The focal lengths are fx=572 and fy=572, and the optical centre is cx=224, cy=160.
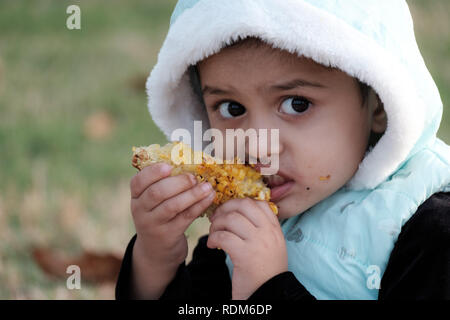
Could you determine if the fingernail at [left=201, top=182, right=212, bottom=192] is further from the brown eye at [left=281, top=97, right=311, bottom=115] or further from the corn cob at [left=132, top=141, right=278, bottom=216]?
the brown eye at [left=281, top=97, right=311, bottom=115]

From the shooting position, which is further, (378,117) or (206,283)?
(206,283)

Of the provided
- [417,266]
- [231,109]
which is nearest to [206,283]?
[231,109]

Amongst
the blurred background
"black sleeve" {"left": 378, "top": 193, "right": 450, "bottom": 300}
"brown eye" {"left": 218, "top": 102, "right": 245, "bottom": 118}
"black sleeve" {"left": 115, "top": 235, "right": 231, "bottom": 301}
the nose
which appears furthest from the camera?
the blurred background

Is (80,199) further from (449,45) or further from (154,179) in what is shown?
(449,45)

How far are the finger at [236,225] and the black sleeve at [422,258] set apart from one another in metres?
0.34

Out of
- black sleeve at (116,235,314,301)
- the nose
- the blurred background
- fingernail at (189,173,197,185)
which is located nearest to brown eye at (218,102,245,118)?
the nose

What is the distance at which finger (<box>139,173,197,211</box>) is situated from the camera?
1.38 m

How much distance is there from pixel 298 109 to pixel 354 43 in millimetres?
204

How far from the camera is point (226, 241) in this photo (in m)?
1.36

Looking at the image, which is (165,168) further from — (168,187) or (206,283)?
(206,283)

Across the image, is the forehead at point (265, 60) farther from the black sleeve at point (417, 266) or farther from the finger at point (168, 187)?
the black sleeve at point (417, 266)

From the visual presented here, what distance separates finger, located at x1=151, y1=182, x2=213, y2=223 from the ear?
0.48m
